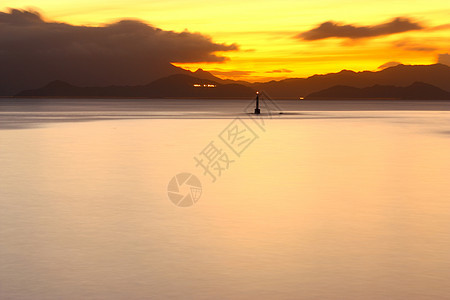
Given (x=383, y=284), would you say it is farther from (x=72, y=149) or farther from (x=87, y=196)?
(x=72, y=149)

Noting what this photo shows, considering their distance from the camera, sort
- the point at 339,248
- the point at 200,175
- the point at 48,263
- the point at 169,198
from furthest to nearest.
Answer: the point at 200,175, the point at 169,198, the point at 339,248, the point at 48,263

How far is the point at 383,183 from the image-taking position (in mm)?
22094

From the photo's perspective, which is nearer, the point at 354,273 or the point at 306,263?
the point at 354,273

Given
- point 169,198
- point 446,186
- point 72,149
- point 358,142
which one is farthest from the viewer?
point 358,142

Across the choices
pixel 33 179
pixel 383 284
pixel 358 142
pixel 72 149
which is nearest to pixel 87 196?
Answer: pixel 33 179

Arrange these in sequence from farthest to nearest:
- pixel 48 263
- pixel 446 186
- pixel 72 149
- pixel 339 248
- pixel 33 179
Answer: pixel 72 149 < pixel 33 179 < pixel 446 186 < pixel 339 248 < pixel 48 263

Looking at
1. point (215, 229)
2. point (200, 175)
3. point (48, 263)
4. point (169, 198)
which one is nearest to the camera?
point (48, 263)

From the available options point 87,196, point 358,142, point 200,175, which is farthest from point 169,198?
point 358,142

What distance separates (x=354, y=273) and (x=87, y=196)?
10555 millimetres

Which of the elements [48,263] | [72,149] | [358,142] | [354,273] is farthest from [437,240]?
[358,142]

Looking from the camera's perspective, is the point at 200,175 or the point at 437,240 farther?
the point at 200,175

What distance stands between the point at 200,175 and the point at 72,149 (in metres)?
14.8

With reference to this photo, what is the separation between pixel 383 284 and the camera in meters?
9.34

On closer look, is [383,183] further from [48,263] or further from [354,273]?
[48,263]
